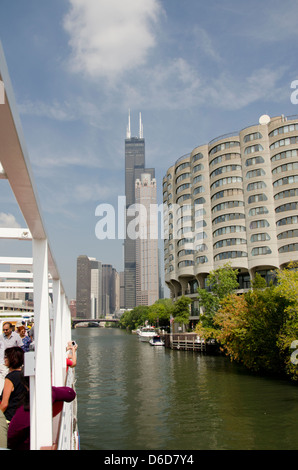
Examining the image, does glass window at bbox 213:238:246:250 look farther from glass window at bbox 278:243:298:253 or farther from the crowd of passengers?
the crowd of passengers

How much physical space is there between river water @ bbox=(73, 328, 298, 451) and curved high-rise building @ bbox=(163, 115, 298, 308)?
39.1 m

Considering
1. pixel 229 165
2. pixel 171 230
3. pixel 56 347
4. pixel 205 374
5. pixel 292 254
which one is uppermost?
pixel 229 165

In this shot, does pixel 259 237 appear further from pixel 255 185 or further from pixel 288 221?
pixel 255 185

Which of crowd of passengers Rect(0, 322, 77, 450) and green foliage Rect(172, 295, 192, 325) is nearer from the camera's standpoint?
Answer: crowd of passengers Rect(0, 322, 77, 450)

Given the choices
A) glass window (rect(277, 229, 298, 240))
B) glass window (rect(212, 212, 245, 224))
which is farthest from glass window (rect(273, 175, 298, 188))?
glass window (rect(277, 229, 298, 240))

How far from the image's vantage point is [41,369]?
476 cm

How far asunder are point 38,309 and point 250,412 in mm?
18348

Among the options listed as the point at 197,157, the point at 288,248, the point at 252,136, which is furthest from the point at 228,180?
the point at 288,248

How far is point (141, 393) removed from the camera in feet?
84.8

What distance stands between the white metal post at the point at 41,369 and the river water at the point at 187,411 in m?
11.4

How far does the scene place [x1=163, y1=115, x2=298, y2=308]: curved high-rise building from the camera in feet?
227

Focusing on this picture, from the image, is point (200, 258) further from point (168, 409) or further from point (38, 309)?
point (38, 309)

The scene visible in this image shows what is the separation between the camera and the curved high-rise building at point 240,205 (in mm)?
69188
